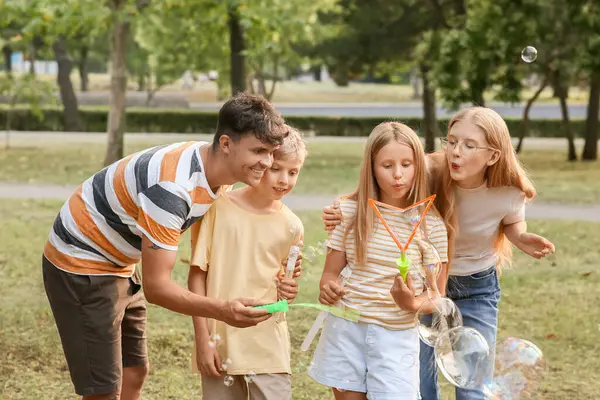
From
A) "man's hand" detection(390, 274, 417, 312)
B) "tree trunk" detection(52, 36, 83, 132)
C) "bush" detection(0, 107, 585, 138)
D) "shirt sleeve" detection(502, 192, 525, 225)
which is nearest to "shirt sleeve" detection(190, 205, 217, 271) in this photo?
"man's hand" detection(390, 274, 417, 312)

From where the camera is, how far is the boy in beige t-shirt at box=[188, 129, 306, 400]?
3746 mm

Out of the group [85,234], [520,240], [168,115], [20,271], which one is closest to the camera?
[85,234]

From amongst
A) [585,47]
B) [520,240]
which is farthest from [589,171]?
[520,240]

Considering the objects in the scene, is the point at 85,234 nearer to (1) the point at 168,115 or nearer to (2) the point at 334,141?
(2) the point at 334,141

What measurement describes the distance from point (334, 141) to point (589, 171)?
437 inches

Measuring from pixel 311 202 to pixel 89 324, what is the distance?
31.7ft

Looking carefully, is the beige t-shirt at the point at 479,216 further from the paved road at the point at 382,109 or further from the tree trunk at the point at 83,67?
the tree trunk at the point at 83,67

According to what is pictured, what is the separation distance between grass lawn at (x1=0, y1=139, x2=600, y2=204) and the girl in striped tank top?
34.8 ft

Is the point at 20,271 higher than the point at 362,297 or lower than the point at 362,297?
lower

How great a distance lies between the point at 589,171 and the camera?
1894 cm

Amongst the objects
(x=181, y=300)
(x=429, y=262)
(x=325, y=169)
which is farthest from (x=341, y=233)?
(x=325, y=169)

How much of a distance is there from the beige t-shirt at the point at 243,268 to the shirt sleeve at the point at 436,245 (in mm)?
497

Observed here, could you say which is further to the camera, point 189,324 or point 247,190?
point 189,324

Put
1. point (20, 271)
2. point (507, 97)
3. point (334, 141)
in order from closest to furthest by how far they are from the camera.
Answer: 1. point (20, 271)
2. point (507, 97)
3. point (334, 141)
